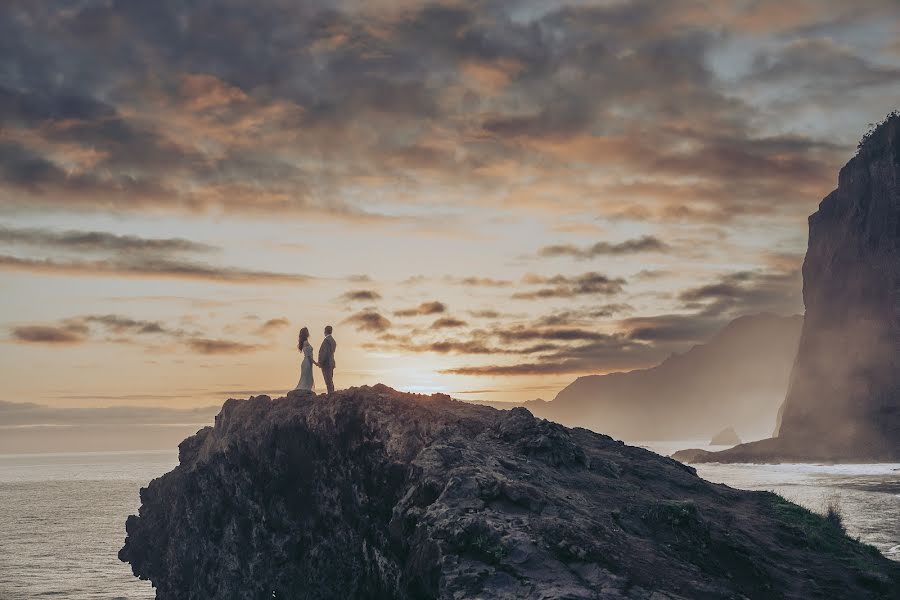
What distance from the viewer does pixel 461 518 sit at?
17.3m

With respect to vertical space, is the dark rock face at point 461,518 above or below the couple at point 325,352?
below

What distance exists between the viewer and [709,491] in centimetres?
2567

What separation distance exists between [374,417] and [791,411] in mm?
125373

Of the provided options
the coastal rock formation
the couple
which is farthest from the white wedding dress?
the coastal rock formation

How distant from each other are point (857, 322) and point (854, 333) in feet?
6.23

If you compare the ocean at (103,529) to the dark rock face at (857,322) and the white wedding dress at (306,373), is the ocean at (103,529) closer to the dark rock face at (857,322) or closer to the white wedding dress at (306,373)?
the dark rock face at (857,322)

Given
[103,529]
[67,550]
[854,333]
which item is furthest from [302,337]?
[854,333]

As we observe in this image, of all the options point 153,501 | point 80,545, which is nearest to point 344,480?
point 153,501

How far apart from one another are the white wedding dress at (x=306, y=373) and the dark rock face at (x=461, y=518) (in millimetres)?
1385

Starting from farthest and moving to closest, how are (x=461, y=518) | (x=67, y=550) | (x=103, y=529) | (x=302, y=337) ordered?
(x=103, y=529)
(x=67, y=550)
(x=302, y=337)
(x=461, y=518)

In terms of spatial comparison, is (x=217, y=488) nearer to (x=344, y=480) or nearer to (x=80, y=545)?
(x=344, y=480)

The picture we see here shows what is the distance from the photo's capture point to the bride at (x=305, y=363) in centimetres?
3297

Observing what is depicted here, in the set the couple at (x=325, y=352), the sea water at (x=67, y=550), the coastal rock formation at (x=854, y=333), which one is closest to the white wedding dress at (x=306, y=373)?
the couple at (x=325, y=352)

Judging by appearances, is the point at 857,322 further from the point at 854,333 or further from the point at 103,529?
the point at 103,529
